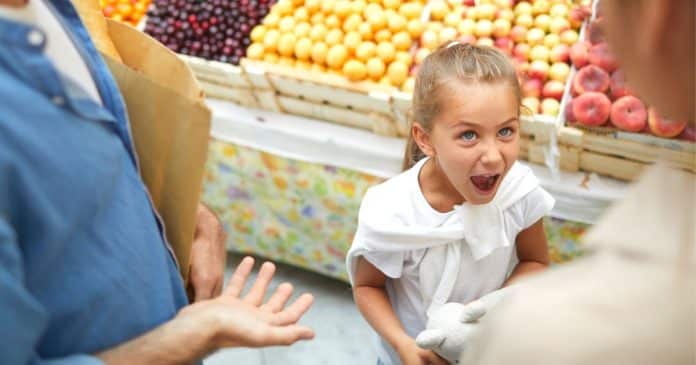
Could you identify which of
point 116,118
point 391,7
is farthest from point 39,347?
point 391,7

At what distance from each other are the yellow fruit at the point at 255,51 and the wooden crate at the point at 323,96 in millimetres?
85

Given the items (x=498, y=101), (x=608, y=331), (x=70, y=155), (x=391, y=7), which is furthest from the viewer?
(x=391, y=7)

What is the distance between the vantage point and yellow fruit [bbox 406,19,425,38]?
242 cm

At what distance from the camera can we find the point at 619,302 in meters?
0.55

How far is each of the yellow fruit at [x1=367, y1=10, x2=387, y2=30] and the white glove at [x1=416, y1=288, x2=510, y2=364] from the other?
4.68 ft

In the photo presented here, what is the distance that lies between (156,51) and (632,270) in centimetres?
82

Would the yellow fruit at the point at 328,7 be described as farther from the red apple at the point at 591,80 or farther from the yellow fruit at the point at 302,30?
the red apple at the point at 591,80

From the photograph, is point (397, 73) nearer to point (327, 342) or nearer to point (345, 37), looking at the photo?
point (345, 37)

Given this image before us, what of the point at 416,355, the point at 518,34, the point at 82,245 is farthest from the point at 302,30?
the point at 82,245

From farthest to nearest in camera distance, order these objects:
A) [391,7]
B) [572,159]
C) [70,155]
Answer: [391,7] < [572,159] < [70,155]

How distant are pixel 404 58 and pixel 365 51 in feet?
0.47

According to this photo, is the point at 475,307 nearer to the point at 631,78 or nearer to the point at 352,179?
the point at 631,78

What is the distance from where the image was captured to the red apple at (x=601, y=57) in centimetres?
212

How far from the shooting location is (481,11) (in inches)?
96.0
